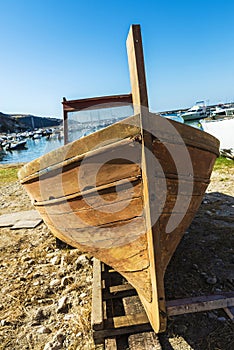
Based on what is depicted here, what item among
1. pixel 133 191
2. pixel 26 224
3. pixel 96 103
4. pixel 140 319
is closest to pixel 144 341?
pixel 140 319

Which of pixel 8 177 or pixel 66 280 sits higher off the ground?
pixel 66 280

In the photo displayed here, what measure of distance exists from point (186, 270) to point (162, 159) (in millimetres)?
1630

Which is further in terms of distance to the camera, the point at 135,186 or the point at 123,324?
the point at 123,324

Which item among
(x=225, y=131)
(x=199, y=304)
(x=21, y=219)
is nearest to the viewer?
(x=199, y=304)

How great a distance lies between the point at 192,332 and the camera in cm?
211

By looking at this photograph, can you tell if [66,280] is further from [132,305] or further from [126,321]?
[126,321]

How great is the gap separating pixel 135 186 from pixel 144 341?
4.00 feet

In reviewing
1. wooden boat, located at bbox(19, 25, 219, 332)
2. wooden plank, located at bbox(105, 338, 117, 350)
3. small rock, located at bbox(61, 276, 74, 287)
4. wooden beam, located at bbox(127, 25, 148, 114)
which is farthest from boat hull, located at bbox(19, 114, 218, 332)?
small rock, located at bbox(61, 276, 74, 287)

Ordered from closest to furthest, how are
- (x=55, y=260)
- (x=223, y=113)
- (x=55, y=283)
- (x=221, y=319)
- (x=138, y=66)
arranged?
(x=138, y=66) → (x=221, y=319) → (x=55, y=283) → (x=55, y=260) → (x=223, y=113)

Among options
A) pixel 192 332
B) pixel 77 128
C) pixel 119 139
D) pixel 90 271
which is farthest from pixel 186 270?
pixel 77 128

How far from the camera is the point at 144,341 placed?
2.00 meters

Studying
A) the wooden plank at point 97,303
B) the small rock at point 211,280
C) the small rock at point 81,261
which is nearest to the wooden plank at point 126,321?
the wooden plank at point 97,303

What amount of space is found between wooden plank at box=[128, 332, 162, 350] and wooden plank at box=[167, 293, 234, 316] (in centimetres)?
23

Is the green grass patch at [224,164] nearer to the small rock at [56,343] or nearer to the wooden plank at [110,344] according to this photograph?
the wooden plank at [110,344]
